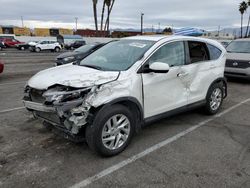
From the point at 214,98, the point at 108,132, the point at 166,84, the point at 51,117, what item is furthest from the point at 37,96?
the point at 214,98

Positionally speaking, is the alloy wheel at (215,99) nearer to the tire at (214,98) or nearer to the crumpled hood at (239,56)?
the tire at (214,98)

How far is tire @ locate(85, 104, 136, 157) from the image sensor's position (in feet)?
10.3

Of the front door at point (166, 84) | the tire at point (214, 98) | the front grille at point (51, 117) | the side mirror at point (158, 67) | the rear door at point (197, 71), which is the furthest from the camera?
the tire at point (214, 98)

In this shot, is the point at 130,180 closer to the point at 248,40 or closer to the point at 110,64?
the point at 110,64

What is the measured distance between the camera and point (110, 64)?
391cm

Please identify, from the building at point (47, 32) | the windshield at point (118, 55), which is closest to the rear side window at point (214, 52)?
the windshield at point (118, 55)

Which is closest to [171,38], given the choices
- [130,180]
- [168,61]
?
[168,61]

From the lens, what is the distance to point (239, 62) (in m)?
8.92

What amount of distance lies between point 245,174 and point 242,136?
1.32m

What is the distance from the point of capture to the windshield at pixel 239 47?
9545mm

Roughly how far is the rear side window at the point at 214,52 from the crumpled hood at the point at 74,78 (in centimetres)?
263

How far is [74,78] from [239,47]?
344 inches

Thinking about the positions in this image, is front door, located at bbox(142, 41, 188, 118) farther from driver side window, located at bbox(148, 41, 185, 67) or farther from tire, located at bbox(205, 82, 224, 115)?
tire, located at bbox(205, 82, 224, 115)

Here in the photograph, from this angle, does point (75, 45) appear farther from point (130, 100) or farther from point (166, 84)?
point (130, 100)
